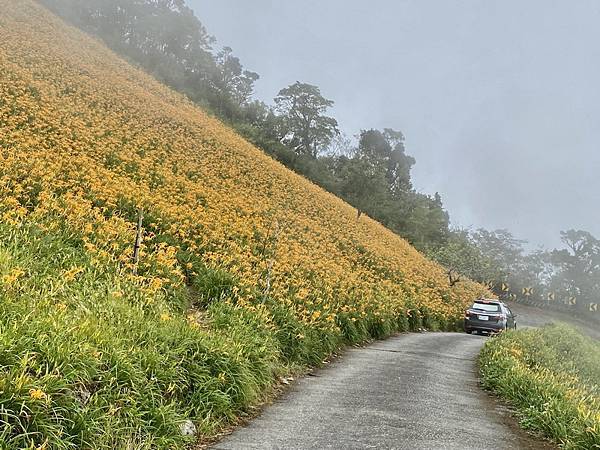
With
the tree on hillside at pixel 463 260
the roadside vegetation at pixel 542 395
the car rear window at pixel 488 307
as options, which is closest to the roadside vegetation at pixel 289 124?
the tree on hillside at pixel 463 260

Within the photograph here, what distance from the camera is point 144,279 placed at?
7.59m

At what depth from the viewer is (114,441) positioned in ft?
13.3

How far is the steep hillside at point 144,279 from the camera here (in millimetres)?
4219

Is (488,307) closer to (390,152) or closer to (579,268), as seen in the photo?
(390,152)

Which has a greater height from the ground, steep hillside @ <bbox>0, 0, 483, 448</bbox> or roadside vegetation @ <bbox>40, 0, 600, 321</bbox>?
roadside vegetation @ <bbox>40, 0, 600, 321</bbox>

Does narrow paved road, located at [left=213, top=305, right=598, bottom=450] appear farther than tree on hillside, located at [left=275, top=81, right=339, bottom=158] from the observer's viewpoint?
No

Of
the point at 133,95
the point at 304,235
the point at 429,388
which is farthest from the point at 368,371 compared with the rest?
the point at 133,95

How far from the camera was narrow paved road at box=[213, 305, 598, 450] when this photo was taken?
5.22 meters

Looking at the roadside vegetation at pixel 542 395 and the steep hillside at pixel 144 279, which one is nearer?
the steep hillside at pixel 144 279

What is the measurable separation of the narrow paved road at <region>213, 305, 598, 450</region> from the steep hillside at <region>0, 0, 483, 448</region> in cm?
53

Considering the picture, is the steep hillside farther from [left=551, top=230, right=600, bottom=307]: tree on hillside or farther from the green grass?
[left=551, top=230, right=600, bottom=307]: tree on hillside

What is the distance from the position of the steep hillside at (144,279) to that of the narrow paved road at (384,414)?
534 millimetres

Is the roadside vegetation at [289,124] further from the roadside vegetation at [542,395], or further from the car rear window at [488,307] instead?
the roadside vegetation at [542,395]

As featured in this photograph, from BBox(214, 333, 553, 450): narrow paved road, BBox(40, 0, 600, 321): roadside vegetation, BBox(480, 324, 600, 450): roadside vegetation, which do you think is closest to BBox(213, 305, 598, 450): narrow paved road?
BBox(214, 333, 553, 450): narrow paved road
